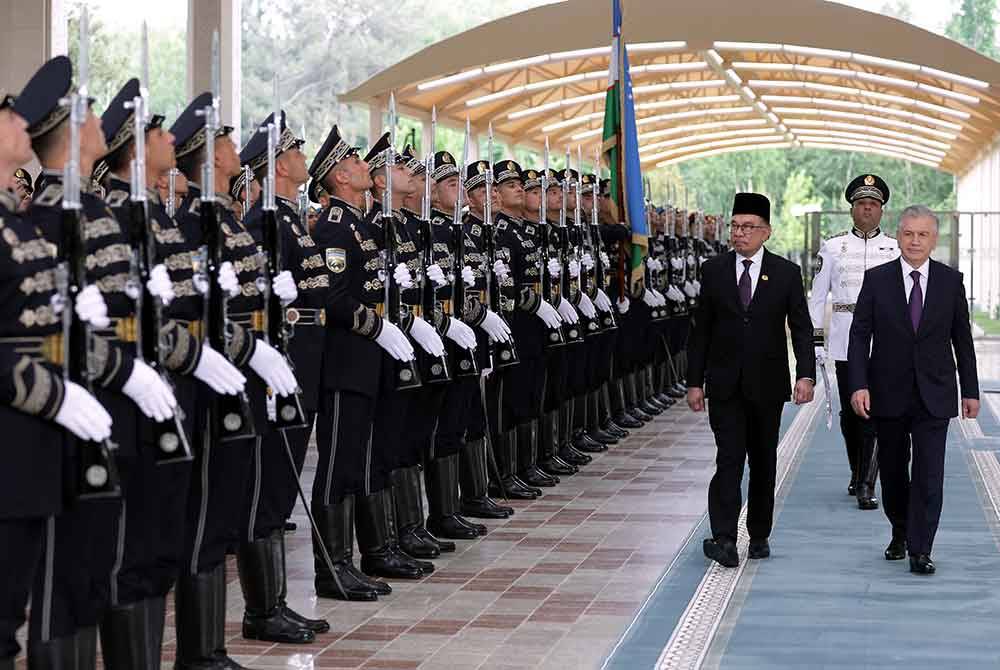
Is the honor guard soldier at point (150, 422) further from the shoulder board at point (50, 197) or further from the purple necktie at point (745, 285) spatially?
the purple necktie at point (745, 285)

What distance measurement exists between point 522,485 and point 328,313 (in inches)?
122

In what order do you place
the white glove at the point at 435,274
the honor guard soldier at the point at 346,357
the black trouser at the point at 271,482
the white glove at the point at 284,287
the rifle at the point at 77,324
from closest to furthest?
the rifle at the point at 77,324 → the white glove at the point at 284,287 → the black trouser at the point at 271,482 → the honor guard soldier at the point at 346,357 → the white glove at the point at 435,274

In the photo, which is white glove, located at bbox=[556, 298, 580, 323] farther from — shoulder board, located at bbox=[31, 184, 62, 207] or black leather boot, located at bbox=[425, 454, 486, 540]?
shoulder board, located at bbox=[31, 184, 62, 207]

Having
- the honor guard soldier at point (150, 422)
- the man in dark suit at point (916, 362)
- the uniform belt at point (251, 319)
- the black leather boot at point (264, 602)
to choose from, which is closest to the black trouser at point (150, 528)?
the honor guard soldier at point (150, 422)

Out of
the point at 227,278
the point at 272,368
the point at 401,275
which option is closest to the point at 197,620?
the point at 272,368

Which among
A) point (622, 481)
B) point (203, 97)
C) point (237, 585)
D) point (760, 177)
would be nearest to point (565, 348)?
point (622, 481)

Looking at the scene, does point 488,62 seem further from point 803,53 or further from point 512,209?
point 512,209

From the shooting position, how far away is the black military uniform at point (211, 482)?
481 cm

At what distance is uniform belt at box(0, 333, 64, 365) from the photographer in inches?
148

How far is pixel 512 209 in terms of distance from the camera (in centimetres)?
920

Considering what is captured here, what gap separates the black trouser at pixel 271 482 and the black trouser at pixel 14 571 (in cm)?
144

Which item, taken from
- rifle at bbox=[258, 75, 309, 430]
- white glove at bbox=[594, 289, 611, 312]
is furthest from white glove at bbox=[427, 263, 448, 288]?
white glove at bbox=[594, 289, 611, 312]

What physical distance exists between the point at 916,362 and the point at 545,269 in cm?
307

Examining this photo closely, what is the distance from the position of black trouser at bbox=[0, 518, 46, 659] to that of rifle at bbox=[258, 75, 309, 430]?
4.58 feet
